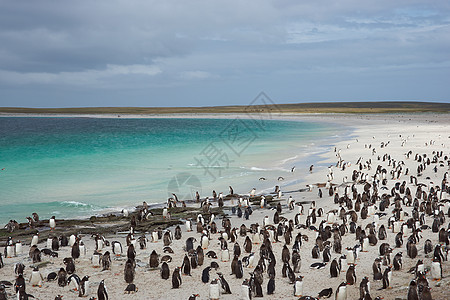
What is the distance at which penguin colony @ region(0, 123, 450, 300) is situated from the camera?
920 cm

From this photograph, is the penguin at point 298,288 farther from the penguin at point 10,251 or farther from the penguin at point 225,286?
the penguin at point 10,251

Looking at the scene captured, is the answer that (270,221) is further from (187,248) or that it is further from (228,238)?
(187,248)

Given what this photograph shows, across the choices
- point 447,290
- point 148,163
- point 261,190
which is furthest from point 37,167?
point 447,290

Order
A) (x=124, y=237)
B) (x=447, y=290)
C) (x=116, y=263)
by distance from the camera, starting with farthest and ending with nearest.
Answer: (x=124, y=237), (x=116, y=263), (x=447, y=290)

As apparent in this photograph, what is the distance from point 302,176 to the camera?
25625 mm

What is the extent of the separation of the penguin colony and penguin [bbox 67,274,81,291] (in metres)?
0.02

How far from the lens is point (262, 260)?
1038 centimetres

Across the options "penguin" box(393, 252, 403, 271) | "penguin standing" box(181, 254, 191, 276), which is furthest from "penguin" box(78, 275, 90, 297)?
"penguin" box(393, 252, 403, 271)

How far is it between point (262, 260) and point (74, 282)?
438cm

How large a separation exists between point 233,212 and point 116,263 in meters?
6.63

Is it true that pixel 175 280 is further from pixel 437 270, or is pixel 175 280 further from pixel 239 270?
pixel 437 270

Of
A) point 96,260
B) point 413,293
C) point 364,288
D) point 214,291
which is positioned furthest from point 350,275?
point 96,260

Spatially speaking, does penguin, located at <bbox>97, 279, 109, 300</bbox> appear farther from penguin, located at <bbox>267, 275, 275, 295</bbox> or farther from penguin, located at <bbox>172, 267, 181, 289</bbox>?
penguin, located at <bbox>267, 275, 275, 295</bbox>

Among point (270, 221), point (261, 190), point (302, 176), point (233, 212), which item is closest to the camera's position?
point (270, 221)
